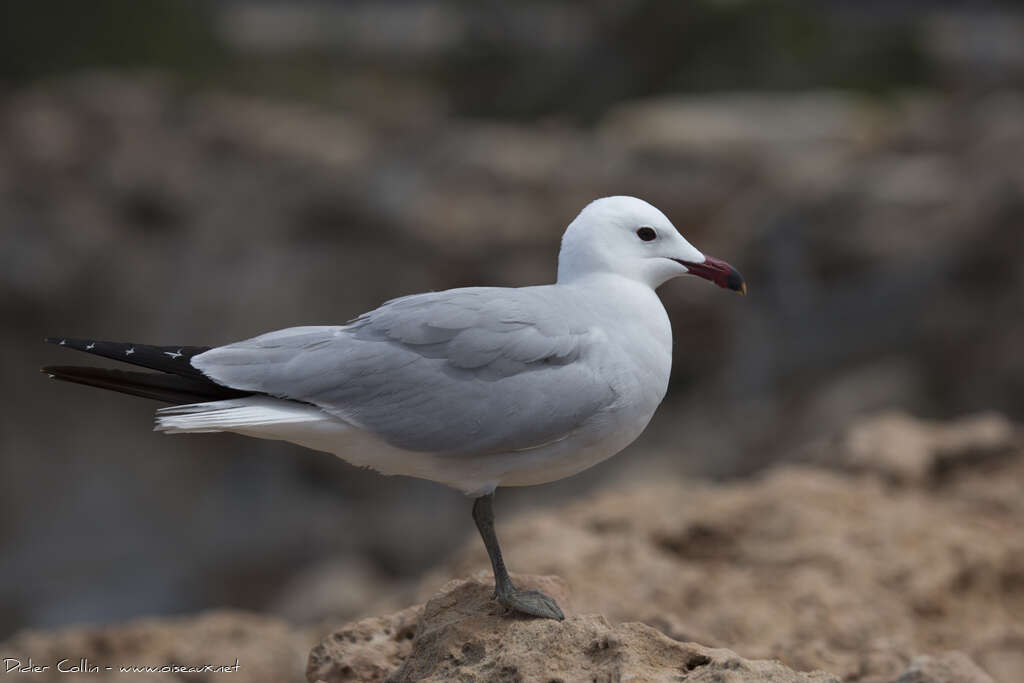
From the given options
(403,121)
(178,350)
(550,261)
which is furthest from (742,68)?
(178,350)

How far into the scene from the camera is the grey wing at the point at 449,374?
2412 mm

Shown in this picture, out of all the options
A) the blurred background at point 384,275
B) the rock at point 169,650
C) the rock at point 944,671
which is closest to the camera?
the rock at point 944,671

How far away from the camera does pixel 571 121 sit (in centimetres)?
1312

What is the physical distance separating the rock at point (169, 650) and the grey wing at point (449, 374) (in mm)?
1420

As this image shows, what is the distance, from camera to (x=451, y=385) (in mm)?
2447

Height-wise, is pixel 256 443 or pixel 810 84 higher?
pixel 810 84

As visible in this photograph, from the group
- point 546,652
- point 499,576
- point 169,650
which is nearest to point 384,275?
point 169,650

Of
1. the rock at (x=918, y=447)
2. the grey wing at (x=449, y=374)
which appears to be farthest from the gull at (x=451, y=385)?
the rock at (x=918, y=447)

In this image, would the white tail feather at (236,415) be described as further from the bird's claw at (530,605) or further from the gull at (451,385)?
the bird's claw at (530,605)

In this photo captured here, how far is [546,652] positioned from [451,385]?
2.05 ft

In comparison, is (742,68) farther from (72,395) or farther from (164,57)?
(72,395)

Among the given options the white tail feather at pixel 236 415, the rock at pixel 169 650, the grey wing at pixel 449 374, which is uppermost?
the grey wing at pixel 449 374

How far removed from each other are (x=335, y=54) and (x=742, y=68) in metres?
6.01

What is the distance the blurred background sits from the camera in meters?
9.03
